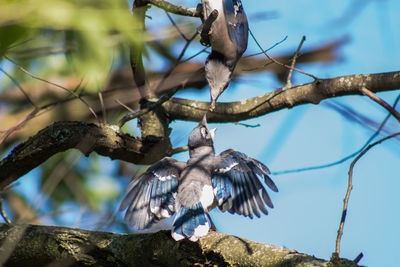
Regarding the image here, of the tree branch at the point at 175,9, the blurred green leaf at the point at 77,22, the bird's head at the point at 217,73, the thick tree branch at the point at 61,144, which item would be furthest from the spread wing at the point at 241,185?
→ the blurred green leaf at the point at 77,22

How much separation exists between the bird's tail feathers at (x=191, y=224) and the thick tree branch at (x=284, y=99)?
842mm

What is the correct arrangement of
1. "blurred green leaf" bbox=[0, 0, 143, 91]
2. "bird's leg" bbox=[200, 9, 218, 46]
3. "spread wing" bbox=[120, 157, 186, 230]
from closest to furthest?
"blurred green leaf" bbox=[0, 0, 143, 91], "bird's leg" bbox=[200, 9, 218, 46], "spread wing" bbox=[120, 157, 186, 230]

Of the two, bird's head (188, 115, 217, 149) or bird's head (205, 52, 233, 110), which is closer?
bird's head (205, 52, 233, 110)

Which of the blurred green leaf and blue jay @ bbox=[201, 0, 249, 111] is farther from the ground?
blue jay @ bbox=[201, 0, 249, 111]

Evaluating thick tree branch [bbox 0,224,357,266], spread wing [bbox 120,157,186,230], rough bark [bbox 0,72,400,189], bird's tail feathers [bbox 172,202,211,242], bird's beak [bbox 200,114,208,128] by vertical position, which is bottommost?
thick tree branch [bbox 0,224,357,266]

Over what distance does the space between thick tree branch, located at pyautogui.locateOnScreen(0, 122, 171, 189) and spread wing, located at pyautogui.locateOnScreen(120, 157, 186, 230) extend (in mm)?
267

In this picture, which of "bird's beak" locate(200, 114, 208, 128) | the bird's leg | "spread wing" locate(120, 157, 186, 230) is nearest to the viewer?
the bird's leg

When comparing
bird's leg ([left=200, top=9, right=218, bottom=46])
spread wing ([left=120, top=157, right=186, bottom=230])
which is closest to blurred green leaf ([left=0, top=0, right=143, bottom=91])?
bird's leg ([left=200, top=9, right=218, bottom=46])

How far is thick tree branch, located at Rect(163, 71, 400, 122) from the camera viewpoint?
2.86 metres

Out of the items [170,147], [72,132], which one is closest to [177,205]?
[170,147]

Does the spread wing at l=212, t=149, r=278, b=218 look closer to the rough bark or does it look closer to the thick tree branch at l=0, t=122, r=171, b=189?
the rough bark

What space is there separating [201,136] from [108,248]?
4.63 ft

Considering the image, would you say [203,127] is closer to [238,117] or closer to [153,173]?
[238,117]

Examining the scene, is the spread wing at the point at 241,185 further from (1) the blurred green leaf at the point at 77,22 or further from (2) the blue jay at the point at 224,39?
(1) the blurred green leaf at the point at 77,22
